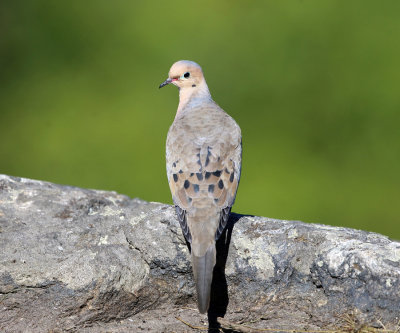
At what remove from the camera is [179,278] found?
3.27 m

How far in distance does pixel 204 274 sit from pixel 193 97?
5.46 ft

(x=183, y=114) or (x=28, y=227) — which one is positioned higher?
(x=183, y=114)

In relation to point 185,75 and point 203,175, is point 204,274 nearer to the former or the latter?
point 203,175

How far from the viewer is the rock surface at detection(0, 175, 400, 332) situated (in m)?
3.06

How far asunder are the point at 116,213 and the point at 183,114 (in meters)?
0.90

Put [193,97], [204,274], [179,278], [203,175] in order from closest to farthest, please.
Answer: [204,274], [179,278], [203,175], [193,97]

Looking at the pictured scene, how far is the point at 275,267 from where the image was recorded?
3.19m

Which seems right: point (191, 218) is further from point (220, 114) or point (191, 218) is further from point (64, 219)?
point (220, 114)

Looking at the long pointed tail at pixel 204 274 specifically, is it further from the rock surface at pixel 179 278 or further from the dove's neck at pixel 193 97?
the dove's neck at pixel 193 97

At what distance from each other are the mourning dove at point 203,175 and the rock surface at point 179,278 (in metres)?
0.15

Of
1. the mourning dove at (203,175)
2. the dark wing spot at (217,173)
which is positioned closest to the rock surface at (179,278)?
the mourning dove at (203,175)

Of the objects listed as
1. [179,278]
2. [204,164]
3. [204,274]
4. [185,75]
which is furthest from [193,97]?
[204,274]

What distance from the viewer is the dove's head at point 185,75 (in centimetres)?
447

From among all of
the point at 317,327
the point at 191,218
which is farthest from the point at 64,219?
the point at 317,327
